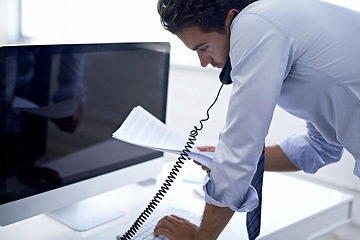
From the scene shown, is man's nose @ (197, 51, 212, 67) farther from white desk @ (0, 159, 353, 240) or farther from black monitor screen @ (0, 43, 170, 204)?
white desk @ (0, 159, 353, 240)

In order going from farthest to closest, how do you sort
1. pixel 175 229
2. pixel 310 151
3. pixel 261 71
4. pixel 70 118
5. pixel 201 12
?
1. pixel 310 151
2. pixel 70 118
3. pixel 175 229
4. pixel 201 12
5. pixel 261 71

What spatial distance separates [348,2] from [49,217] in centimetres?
168

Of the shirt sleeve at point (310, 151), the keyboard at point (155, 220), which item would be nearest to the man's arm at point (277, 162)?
the shirt sleeve at point (310, 151)

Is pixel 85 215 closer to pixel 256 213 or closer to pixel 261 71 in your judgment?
pixel 256 213

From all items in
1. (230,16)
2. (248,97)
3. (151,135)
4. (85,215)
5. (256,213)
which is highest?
(230,16)

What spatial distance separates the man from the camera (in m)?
1.09

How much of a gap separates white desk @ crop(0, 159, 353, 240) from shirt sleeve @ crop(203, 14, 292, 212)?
342 mm

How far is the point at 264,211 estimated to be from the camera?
5.33 feet

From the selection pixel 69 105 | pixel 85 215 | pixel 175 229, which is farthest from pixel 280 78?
pixel 85 215

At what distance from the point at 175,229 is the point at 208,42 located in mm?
518

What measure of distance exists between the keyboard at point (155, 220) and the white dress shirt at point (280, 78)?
256mm

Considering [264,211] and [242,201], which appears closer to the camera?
[242,201]

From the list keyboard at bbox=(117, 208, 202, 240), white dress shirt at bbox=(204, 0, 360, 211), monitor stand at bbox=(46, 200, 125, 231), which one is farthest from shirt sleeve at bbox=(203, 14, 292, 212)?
monitor stand at bbox=(46, 200, 125, 231)

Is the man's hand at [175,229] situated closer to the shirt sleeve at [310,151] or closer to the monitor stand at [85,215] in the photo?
the monitor stand at [85,215]
